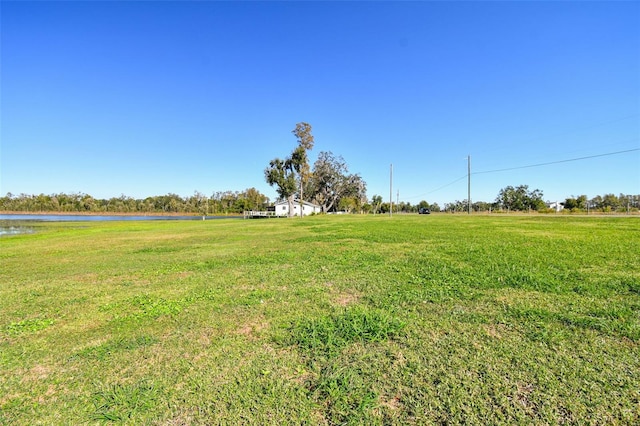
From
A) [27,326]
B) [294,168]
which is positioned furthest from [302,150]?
[27,326]

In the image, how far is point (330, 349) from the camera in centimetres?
253

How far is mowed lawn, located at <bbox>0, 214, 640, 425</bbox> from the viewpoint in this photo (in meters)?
1.80

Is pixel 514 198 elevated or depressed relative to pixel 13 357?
elevated

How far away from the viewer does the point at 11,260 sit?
781cm

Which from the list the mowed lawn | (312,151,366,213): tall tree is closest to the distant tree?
(312,151,366,213): tall tree

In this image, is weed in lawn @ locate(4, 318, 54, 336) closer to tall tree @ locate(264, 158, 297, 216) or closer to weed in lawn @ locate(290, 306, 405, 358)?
weed in lawn @ locate(290, 306, 405, 358)

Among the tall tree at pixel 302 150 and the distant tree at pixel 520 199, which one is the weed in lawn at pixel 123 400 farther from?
the distant tree at pixel 520 199

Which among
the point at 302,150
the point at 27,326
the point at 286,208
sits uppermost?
the point at 302,150

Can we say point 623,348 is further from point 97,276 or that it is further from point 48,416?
point 97,276

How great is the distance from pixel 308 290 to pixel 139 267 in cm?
451

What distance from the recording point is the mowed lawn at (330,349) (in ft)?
5.92

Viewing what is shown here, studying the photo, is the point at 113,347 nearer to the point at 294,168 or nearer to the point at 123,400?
the point at 123,400

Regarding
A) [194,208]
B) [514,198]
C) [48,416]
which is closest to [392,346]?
[48,416]

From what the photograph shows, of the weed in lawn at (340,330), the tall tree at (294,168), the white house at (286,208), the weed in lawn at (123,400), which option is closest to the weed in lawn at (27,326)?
the weed in lawn at (123,400)
